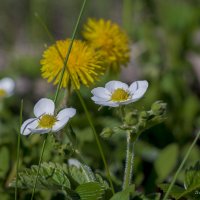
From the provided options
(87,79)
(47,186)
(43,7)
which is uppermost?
(43,7)

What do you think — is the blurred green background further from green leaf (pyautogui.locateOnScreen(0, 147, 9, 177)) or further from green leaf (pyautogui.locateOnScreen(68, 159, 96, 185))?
green leaf (pyautogui.locateOnScreen(68, 159, 96, 185))

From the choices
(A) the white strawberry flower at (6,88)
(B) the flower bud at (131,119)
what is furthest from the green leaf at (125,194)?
(A) the white strawberry flower at (6,88)

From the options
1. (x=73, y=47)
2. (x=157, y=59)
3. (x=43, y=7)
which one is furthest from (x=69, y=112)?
(x=43, y=7)

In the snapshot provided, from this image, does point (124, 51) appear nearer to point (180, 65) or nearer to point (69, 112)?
point (69, 112)

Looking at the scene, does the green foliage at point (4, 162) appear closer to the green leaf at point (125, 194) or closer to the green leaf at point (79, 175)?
the green leaf at point (79, 175)

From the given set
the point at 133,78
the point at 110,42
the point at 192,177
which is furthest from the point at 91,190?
the point at 133,78

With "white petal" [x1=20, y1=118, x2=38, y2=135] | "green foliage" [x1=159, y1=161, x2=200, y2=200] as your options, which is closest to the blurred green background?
"white petal" [x1=20, y1=118, x2=38, y2=135]
